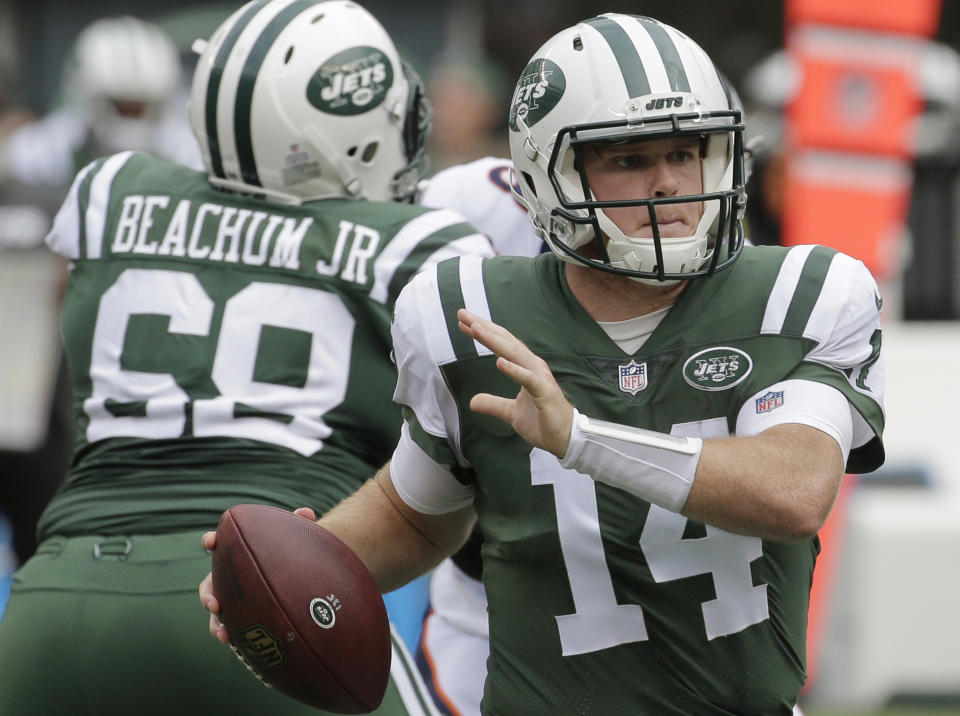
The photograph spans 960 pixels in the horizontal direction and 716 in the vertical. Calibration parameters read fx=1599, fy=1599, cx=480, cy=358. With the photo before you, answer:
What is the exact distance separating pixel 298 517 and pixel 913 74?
4.41 meters

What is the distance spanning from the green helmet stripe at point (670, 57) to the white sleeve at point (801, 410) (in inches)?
20.5

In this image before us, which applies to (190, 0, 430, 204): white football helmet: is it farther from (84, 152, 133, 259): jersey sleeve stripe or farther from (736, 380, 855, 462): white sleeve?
(736, 380, 855, 462): white sleeve

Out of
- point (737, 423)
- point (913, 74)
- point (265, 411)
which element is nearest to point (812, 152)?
point (913, 74)

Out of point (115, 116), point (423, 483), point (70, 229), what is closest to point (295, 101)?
point (70, 229)

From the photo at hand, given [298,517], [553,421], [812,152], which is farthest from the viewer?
[812,152]

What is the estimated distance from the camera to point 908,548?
599 cm

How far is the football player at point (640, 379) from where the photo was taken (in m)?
2.46

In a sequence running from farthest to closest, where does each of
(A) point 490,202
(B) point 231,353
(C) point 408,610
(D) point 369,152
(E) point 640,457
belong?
(C) point 408,610 → (A) point 490,202 → (D) point 369,152 → (B) point 231,353 → (E) point 640,457

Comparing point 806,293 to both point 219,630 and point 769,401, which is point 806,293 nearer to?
point 769,401

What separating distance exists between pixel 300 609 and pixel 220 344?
85cm

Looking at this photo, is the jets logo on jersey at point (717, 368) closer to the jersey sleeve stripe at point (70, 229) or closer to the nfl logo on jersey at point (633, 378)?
the nfl logo on jersey at point (633, 378)

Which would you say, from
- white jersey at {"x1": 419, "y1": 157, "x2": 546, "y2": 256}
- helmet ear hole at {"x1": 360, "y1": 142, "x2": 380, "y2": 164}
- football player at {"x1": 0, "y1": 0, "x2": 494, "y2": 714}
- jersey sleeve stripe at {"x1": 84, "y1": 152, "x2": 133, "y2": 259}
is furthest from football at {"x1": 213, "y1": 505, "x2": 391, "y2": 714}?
white jersey at {"x1": 419, "y1": 157, "x2": 546, "y2": 256}

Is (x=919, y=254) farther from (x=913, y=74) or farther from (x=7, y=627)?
(x=7, y=627)

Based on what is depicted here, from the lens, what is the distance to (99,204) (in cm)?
350
